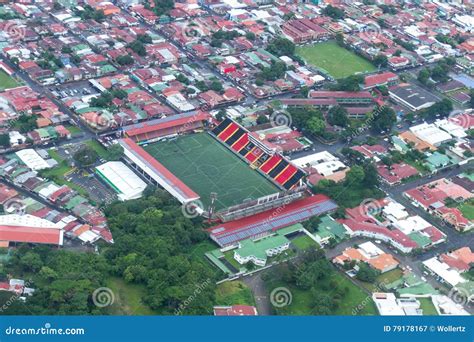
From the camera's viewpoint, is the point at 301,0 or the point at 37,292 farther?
the point at 301,0

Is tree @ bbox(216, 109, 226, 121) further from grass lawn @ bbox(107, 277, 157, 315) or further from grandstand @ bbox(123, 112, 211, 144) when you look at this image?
grass lawn @ bbox(107, 277, 157, 315)

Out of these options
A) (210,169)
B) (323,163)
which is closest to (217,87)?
(210,169)

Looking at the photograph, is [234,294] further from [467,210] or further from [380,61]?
[380,61]

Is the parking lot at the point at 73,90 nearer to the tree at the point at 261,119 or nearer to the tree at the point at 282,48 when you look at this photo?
the tree at the point at 261,119

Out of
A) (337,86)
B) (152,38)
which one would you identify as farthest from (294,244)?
(152,38)

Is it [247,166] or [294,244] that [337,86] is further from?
[294,244]

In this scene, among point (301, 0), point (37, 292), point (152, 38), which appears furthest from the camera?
point (301, 0)
